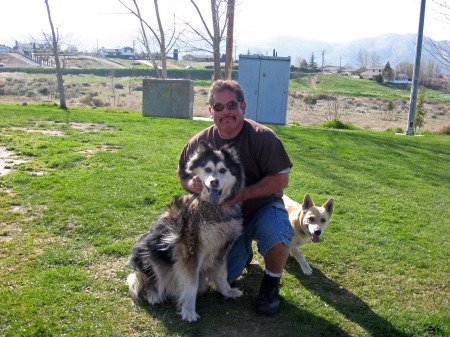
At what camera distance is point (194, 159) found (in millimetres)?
3150

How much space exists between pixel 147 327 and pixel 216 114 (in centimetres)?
188

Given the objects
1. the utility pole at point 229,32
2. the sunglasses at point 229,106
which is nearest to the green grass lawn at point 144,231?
the sunglasses at point 229,106

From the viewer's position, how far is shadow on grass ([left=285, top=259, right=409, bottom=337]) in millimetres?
2914

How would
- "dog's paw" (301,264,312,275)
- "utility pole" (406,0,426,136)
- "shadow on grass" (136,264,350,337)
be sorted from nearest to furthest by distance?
"shadow on grass" (136,264,350,337)
"dog's paw" (301,264,312,275)
"utility pole" (406,0,426,136)

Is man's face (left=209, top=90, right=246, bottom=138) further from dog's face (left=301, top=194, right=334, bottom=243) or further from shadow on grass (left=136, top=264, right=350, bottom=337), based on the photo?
shadow on grass (left=136, top=264, right=350, bottom=337)

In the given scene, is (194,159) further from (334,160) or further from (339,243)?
(334,160)

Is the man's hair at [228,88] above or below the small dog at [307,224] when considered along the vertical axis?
above

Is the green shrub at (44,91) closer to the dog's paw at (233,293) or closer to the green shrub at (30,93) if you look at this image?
the green shrub at (30,93)

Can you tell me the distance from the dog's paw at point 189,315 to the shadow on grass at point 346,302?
1242 millimetres

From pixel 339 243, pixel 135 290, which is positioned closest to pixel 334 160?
pixel 339 243

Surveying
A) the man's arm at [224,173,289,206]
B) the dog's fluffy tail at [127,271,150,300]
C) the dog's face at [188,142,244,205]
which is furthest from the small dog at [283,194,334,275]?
the dog's fluffy tail at [127,271,150,300]

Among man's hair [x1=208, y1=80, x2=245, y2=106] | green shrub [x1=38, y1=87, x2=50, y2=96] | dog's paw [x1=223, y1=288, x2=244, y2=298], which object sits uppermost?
green shrub [x1=38, y1=87, x2=50, y2=96]

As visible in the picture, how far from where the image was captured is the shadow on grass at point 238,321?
280 cm

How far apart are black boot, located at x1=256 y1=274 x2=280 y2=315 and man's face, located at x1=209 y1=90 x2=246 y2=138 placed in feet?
4.60
